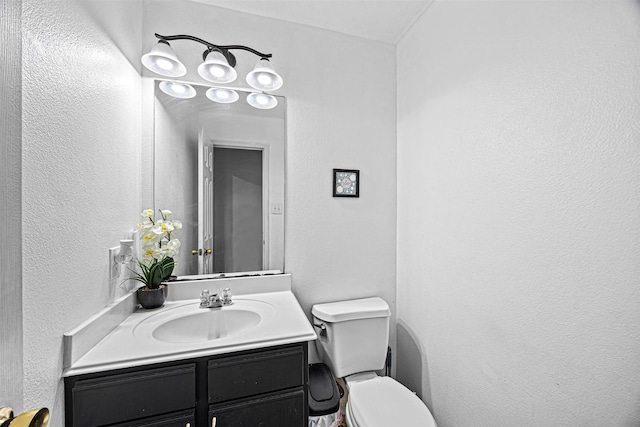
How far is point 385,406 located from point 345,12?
6.84 feet

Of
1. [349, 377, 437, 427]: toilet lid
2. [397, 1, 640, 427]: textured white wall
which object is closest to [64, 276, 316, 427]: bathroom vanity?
[349, 377, 437, 427]: toilet lid

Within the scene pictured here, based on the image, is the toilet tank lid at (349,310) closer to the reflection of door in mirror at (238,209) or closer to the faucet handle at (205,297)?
the reflection of door in mirror at (238,209)

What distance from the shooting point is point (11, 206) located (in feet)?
1.97

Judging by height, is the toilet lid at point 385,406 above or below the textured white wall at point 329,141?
below

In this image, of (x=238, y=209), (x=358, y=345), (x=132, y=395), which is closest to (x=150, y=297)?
(x=132, y=395)

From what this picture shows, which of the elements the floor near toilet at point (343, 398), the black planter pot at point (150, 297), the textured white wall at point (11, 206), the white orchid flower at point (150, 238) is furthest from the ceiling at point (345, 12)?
the floor near toilet at point (343, 398)

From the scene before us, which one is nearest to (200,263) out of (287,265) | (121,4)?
(287,265)

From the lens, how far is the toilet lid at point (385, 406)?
1123mm

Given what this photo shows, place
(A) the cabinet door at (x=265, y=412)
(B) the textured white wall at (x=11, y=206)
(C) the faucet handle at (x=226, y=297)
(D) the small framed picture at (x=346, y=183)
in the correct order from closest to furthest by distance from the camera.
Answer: (B) the textured white wall at (x=11, y=206) < (A) the cabinet door at (x=265, y=412) < (C) the faucet handle at (x=226, y=297) < (D) the small framed picture at (x=346, y=183)

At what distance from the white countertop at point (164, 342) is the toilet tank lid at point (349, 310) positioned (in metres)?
0.24

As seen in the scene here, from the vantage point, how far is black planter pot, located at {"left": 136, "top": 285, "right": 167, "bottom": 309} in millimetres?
1261

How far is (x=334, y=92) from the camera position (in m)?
1.71

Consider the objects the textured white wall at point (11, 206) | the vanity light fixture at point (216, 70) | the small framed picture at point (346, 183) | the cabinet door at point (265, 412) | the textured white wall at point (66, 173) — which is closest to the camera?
the textured white wall at point (11, 206)

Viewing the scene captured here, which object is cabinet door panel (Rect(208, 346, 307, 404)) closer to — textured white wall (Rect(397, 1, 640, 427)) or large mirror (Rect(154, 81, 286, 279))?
large mirror (Rect(154, 81, 286, 279))
